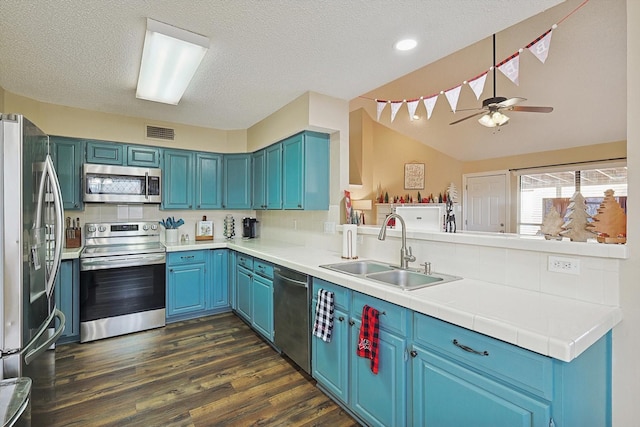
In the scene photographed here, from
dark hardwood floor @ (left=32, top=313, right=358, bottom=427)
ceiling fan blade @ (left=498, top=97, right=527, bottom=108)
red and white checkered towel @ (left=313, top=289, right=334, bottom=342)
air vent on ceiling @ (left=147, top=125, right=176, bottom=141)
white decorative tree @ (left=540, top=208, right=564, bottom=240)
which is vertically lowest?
dark hardwood floor @ (left=32, top=313, right=358, bottom=427)

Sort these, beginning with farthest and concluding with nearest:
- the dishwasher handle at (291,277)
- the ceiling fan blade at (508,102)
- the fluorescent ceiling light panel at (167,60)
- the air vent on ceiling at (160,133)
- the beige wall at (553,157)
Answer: the beige wall at (553,157) → the air vent on ceiling at (160,133) → the ceiling fan blade at (508,102) → the dishwasher handle at (291,277) → the fluorescent ceiling light panel at (167,60)

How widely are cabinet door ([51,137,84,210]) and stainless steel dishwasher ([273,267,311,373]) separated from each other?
2457 millimetres

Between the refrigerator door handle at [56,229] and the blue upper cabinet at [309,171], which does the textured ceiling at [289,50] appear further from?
the refrigerator door handle at [56,229]

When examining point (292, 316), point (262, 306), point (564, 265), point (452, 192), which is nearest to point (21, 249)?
point (292, 316)

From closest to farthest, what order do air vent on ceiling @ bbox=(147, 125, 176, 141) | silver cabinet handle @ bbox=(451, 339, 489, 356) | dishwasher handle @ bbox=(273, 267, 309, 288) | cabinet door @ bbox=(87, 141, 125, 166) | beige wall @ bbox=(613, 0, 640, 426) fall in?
silver cabinet handle @ bbox=(451, 339, 489, 356) → beige wall @ bbox=(613, 0, 640, 426) → dishwasher handle @ bbox=(273, 267, 309, 288) → cabinet door @ bbox=(87, 141, 125, 166) → air vent on ceiling @ bbox=(147, 125, 176, 141)

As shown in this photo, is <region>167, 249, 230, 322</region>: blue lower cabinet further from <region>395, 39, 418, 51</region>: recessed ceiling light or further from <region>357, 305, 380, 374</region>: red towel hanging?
<region>395, 39, 418, 51</region>: recessed ceiling light

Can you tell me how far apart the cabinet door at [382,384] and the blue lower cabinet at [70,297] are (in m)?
2.83

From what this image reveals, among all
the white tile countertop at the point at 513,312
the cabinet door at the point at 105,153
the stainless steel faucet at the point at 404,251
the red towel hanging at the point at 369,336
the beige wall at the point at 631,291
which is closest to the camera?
the white tile countertop at the point at 513,312

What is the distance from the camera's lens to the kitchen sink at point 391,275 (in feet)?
6.53

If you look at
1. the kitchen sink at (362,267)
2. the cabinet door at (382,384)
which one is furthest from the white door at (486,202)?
the cabinet door at (382,384)

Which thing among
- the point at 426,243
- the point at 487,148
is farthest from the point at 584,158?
the point at 426,243

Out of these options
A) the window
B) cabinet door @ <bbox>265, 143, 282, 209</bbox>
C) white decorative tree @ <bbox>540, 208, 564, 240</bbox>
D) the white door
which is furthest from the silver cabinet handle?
the white door

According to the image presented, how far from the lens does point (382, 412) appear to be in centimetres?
171

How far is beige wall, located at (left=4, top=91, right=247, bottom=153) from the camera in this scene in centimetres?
314
